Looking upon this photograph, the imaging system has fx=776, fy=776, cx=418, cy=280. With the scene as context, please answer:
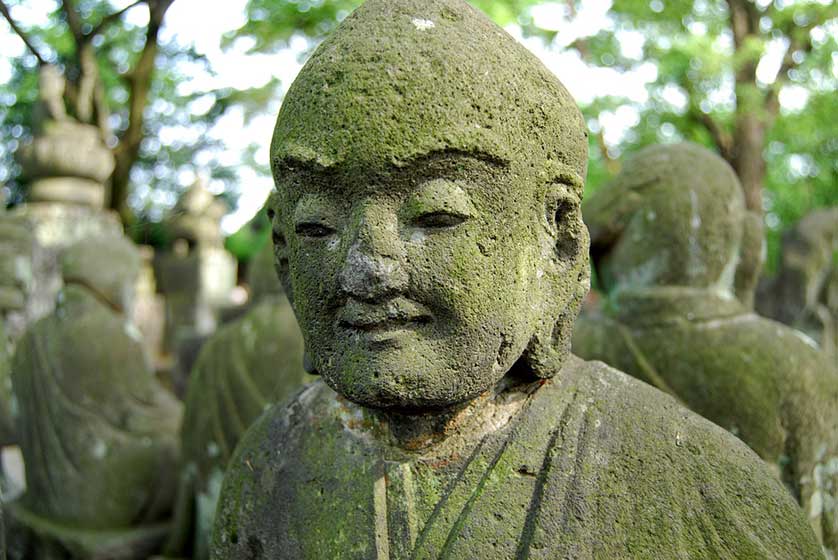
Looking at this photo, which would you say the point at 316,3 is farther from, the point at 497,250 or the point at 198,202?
the point at 497,250

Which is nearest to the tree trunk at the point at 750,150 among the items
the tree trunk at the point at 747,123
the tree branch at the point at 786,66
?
the tree trunk at the point at 747,123

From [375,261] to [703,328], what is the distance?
5.88 feet

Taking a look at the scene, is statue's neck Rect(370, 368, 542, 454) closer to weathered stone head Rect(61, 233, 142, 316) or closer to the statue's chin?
the statue's chin

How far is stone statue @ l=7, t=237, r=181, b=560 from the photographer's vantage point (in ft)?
14.1

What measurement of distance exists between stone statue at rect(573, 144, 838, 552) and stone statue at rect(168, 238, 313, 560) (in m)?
1.53

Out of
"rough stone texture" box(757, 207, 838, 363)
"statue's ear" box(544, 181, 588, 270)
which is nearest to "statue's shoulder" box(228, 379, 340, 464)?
"statue's ear" box(544, 181, 588, 270)

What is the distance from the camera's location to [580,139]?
1795 millimetres

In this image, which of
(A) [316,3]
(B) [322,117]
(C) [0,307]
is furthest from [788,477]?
(A) [316,3]

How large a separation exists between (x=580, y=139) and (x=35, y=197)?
30.5ft

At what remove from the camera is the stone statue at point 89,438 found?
430cm

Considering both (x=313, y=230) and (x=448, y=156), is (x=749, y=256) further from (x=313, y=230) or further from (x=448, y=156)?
(x=313, y=230)

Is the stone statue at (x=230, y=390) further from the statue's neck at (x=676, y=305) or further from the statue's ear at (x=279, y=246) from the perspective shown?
the statue's ear at (x=279, y=246)

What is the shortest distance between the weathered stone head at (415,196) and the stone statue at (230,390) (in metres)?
2.22

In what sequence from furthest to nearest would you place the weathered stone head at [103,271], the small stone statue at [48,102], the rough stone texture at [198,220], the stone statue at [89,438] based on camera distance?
the rough stone texture at [198,220] → the small stone statue at [48,102] → the weathered stone head at [103,271] → the stone statue at [89,438]
